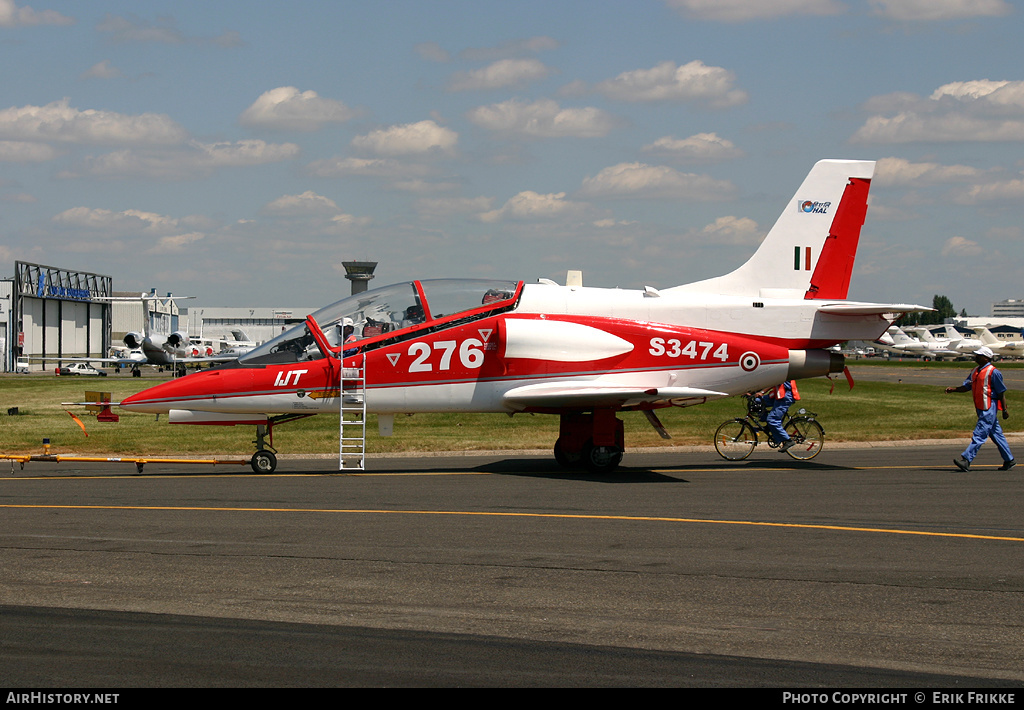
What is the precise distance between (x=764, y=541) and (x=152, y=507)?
7.56 metres

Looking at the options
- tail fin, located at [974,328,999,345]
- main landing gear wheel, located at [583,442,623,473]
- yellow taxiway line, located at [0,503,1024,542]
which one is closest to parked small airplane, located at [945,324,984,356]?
tail fin, located at [974,328,999,345]

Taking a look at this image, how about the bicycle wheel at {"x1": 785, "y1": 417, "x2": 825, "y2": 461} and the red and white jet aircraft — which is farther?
the bicycle wheel at {"x1": 785, "y1": 417, "x2": 825, "y2": 461}

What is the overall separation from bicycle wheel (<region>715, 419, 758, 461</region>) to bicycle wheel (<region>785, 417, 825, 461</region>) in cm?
69

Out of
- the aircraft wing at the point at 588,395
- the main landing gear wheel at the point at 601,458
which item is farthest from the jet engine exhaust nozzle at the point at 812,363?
the main landing gear wheel at the point at 601,458

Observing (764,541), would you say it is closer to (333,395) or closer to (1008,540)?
(1008,540)

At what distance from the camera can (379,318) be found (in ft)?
54.6

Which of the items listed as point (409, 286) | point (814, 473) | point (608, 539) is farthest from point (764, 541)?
point (409, 286)

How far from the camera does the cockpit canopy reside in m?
16.5

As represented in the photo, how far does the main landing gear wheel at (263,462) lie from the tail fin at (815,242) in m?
8.81

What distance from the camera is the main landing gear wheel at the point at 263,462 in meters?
16.5

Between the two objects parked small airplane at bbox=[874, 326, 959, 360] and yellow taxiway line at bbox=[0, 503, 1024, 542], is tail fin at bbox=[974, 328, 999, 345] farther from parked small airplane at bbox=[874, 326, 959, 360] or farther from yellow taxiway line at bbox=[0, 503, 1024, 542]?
yellow taxiway line at bbox=[0, 503, 1024, 542]

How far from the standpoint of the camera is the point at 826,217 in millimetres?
19188

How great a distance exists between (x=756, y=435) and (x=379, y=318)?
7.67 meters

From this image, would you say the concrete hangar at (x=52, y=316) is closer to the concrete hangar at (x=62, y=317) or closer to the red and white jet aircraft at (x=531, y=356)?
the concrete hangar at (x=62, y=317)
